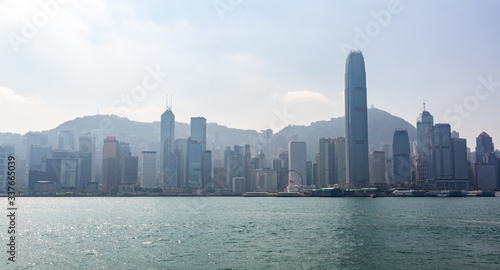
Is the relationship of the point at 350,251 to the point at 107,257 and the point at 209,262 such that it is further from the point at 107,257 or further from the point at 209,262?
the point at 107,257

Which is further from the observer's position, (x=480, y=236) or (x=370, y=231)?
(x=370, y=231)

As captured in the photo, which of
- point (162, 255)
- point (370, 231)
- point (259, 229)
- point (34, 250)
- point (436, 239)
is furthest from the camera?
point (259, 229)

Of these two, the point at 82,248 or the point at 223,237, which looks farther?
the point at 223,237

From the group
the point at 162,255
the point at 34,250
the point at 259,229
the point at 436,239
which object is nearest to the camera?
the point at 162,255

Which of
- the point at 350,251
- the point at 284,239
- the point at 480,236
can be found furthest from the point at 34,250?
the point at 480,236

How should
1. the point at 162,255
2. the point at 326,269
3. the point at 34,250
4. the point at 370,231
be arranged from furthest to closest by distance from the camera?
the point at 370,231 < the point at 34,250 < the point at 162,255 < the point at 326,269

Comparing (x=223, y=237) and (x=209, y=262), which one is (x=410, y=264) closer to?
(x=209, y=262)

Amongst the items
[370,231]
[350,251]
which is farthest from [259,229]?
[350,251]

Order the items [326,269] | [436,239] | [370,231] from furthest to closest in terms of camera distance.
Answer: [370,231], [436,239], [326,269]
